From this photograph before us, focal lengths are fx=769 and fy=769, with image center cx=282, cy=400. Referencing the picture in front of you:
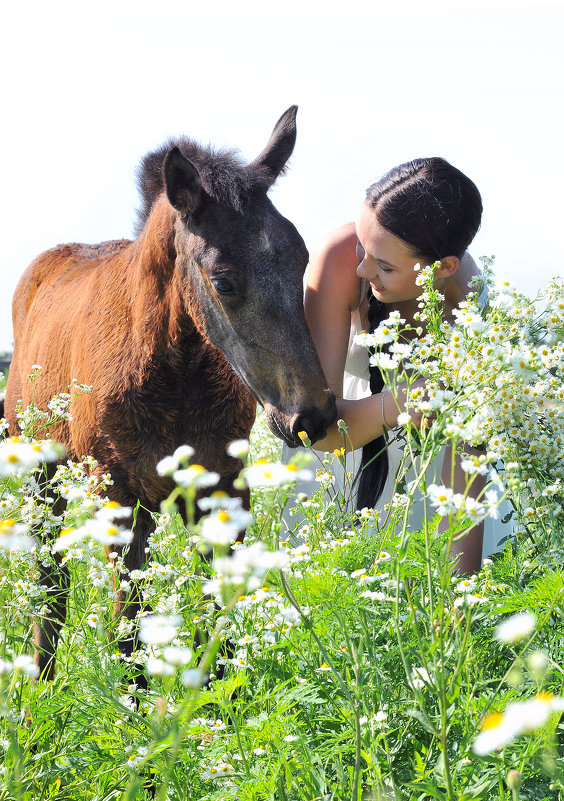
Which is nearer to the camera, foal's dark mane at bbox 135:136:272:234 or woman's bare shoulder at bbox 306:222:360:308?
foal's dark mane at bbox 135:136:272:234

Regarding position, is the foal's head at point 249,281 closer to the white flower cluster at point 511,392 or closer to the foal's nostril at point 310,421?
the foal's nostril at point 310,421

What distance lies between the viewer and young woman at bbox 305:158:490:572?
3693 mm

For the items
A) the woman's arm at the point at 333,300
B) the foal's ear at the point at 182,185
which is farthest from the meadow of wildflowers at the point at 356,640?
the woman's arm at the point at 333,300

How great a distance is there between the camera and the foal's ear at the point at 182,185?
3430mm

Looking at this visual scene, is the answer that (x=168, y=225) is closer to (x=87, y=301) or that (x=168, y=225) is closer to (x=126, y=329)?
(x=126, y=329)

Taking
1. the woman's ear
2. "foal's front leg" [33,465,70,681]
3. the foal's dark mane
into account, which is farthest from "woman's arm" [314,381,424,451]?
"foal's front leg" [33,465,70,681]

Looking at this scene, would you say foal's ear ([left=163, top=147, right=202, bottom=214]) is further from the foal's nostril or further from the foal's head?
the foal's nostril

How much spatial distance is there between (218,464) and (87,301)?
50.3 inches

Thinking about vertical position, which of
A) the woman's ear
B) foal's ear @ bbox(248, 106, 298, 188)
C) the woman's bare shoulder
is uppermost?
foal's ear @ bbox(248, 106, 298, 188)

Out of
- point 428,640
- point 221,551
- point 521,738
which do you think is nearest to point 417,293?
point 428,640

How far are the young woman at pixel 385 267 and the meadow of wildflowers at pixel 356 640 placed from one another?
1.21 m

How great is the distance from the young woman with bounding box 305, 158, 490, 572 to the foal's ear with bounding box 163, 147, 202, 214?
0.89m

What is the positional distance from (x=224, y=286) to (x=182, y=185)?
1.84ft

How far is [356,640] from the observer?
207cm
